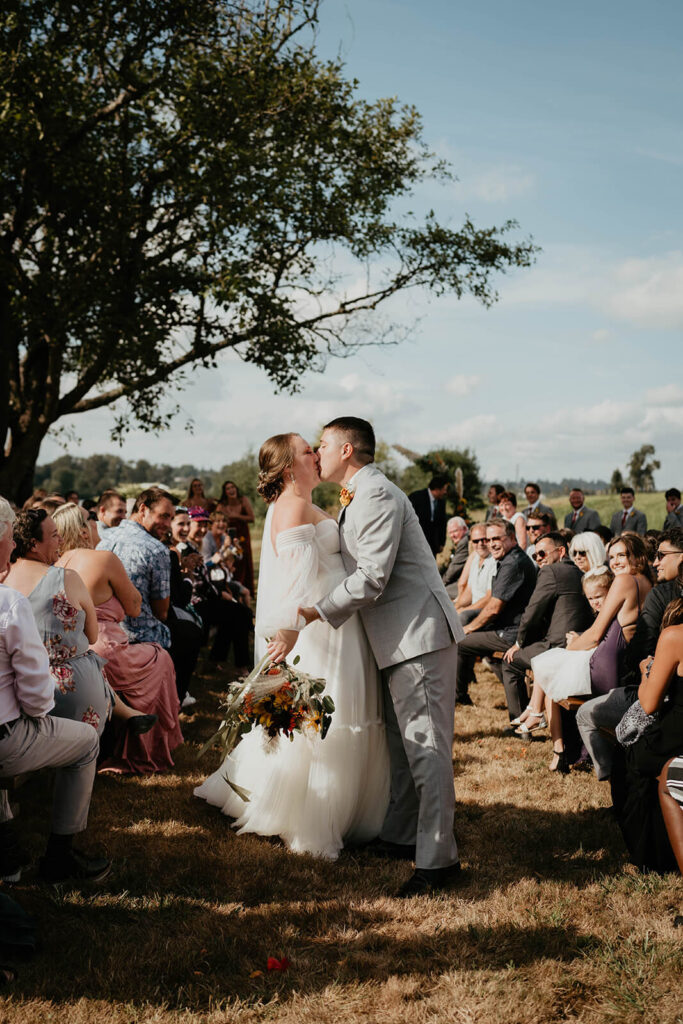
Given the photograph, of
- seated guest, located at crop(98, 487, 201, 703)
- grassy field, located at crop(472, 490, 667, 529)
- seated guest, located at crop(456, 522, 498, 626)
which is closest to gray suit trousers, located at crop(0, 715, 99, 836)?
seated guest, located at crop(98, 487, 201, 703)

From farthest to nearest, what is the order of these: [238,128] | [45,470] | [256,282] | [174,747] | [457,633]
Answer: [45,470] → [256,282] → [238,128] → [174,747] → [457,633]

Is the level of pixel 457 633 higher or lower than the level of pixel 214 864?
higher

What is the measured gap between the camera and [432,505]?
13.5 metres

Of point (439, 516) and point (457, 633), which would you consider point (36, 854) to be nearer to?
point (457, 633)

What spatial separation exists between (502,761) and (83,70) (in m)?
12.5

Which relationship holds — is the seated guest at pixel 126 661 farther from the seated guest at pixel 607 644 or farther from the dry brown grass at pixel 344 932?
the seated guest at pixel 607 644

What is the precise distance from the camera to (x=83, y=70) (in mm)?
13484

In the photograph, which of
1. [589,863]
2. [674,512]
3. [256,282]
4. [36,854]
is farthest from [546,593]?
[674,512]

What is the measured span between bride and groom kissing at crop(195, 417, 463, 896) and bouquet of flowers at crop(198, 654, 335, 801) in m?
0.13

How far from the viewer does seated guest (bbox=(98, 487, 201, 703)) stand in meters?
6.62

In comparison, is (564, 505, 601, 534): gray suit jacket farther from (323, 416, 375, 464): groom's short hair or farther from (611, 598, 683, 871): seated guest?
(323, 416, 375, 464): groom's short hair

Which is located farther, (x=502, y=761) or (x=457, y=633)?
(x=502, y=761)

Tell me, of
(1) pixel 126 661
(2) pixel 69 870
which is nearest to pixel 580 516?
(1) pixel 126 661

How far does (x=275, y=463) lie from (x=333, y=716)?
147cm
